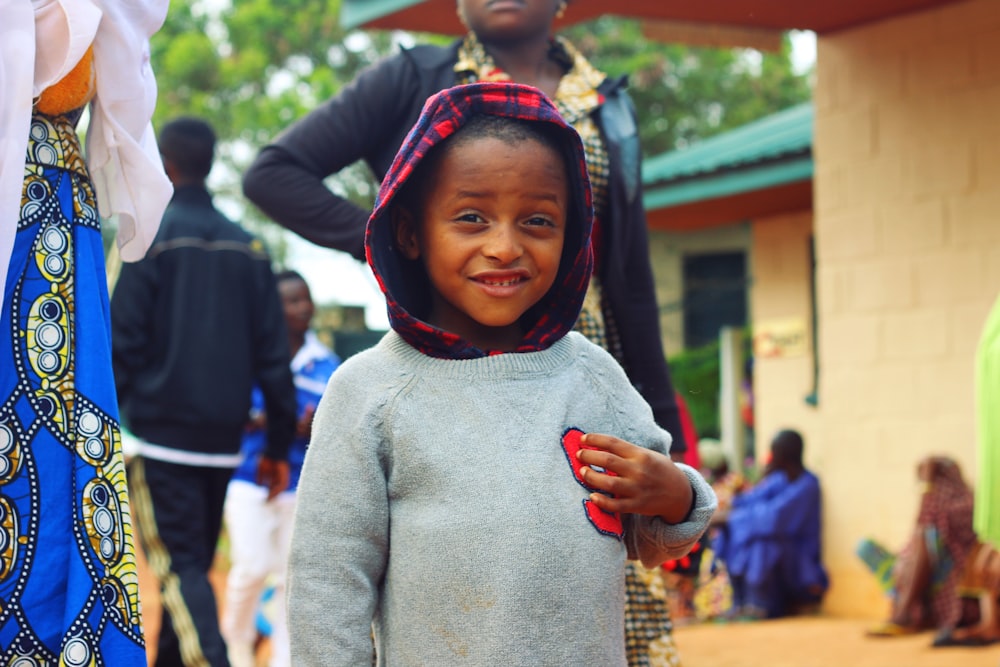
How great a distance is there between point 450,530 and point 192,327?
319cm

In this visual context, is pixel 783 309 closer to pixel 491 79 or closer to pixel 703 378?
pixel 703 378

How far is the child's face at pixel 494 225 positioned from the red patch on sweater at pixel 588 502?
0.80 feet

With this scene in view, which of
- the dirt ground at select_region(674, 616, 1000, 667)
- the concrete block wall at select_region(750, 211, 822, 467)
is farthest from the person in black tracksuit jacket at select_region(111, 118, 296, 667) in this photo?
the concrete block wall at select_region(750, 211, 822, 467)

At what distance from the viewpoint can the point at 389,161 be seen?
3404 mm

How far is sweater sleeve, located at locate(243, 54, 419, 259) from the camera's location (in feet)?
10.9

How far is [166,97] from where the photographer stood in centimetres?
2223

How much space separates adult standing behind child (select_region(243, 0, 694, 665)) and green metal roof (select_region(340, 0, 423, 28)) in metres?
4.46

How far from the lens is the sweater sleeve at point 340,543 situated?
2.17 m

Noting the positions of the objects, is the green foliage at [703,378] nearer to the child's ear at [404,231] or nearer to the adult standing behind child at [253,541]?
the adult standing behind child at [253,541]

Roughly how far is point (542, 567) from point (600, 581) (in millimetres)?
111

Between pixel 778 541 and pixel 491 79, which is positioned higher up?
pixel 491 79

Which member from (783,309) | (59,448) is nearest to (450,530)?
(59,448)

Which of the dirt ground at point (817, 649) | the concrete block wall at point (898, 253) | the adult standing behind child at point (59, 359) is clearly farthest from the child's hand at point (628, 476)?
the concrete block wall at point (898, 253)

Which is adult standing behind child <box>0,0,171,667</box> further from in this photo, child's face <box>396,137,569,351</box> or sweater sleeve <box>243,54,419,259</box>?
child's face <box>396,137,569,351</box>
